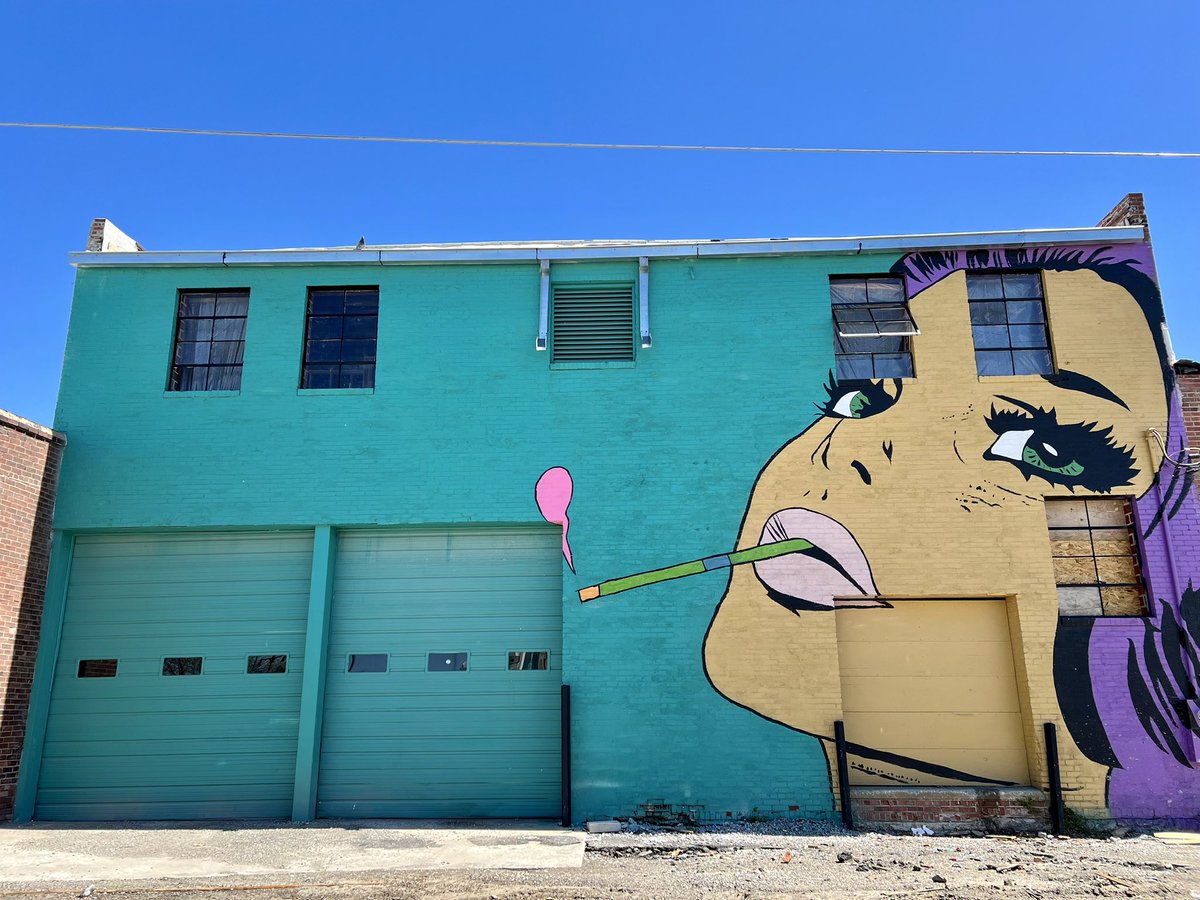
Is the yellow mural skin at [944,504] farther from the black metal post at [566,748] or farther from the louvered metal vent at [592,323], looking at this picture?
the louvered metal vent at [592,323]

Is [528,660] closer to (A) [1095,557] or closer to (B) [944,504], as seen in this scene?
(B) [944,504]

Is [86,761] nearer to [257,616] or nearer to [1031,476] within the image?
[257,616]

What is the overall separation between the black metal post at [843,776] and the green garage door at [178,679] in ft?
19.5

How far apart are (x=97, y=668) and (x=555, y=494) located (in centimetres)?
563

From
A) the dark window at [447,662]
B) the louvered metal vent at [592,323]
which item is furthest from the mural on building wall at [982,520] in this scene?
the louvered metal vent at [592,323]

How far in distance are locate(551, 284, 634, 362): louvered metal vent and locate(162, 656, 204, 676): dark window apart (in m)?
5.41

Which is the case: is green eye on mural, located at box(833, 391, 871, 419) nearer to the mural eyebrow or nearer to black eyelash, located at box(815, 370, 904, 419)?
black eyelash, located at box(815, 370, 904, 419)

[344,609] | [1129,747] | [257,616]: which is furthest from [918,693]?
[257,616]

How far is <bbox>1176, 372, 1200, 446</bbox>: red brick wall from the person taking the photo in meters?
10.5

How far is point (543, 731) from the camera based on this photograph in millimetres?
10055

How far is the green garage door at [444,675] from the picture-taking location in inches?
393

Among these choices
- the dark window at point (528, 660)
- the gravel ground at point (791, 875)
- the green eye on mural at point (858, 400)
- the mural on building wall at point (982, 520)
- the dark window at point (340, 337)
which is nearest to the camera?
the gravel ground at point (791, 875)

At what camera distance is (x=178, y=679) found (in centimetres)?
1038

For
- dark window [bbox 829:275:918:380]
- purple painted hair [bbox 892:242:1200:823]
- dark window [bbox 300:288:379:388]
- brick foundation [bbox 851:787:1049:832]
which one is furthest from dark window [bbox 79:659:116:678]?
purple painted hair [bbox 892:242:1200:823]
